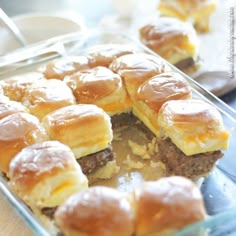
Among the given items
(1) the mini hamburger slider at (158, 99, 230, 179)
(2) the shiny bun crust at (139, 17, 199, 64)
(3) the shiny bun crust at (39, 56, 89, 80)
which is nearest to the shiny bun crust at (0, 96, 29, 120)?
(3) the shiny bun crust at (39, 56, 89, 80)

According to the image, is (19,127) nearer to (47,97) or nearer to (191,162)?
(47,97)

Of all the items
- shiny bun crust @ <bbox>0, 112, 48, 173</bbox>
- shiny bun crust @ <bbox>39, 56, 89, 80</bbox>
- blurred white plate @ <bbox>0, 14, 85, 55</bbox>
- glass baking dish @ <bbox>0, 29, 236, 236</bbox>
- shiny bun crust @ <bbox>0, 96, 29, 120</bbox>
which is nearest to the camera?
glass baking dish @ <bbox>0, 29, 236, 236</bbox>

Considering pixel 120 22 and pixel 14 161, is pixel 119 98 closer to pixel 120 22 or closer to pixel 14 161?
pixel 14 161

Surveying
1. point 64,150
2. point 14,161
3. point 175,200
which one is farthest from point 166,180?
point 14,161

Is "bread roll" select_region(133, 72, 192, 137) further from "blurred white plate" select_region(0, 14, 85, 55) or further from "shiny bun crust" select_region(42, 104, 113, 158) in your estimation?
"blurred white plate" select_region(0, 14, 85, 55)

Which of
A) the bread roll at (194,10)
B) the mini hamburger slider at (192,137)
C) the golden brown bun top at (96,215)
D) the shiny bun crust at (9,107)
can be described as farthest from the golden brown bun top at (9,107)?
the bread roll at (194,10)

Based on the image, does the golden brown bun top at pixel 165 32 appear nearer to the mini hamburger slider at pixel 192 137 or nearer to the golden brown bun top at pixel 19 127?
the mini hamburger slider at pixel 192 137
